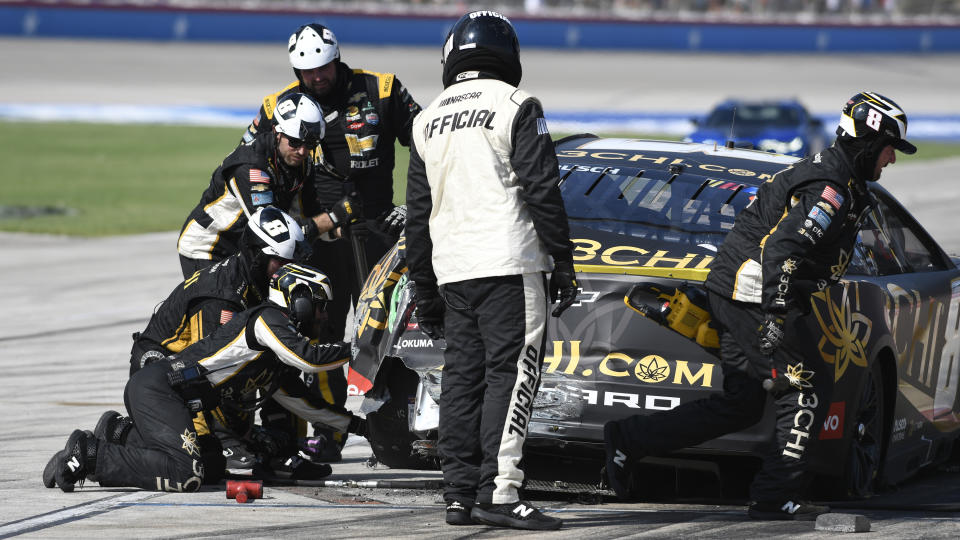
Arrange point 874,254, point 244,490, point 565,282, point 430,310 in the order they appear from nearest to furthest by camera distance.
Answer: point 565,282 → point 430,310 → point 244,490 → point 874,254

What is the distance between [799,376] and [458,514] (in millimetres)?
1365

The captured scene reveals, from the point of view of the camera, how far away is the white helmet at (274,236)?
6.59m

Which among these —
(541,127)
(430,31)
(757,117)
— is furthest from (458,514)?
(430,31)

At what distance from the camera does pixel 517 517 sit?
537 centimetres

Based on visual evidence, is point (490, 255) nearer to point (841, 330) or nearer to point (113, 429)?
point (841, 330)

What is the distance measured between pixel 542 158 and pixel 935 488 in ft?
8.62

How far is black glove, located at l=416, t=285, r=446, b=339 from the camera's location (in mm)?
5695

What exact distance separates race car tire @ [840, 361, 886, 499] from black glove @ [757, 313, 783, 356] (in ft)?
1.72

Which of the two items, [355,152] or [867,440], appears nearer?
[867,440]

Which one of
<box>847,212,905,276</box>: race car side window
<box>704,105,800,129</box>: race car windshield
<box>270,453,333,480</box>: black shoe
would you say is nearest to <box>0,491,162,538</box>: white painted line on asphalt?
<box>270,453,333,480</box>: black shoe

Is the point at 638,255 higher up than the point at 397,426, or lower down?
higher up

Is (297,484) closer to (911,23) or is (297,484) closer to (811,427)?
(811,427)

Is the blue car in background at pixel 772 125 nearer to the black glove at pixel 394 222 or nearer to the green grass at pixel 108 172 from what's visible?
the green grass at pixel 108 172

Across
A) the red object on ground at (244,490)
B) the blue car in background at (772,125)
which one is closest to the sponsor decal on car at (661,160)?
the red object on ground at (244,490)
